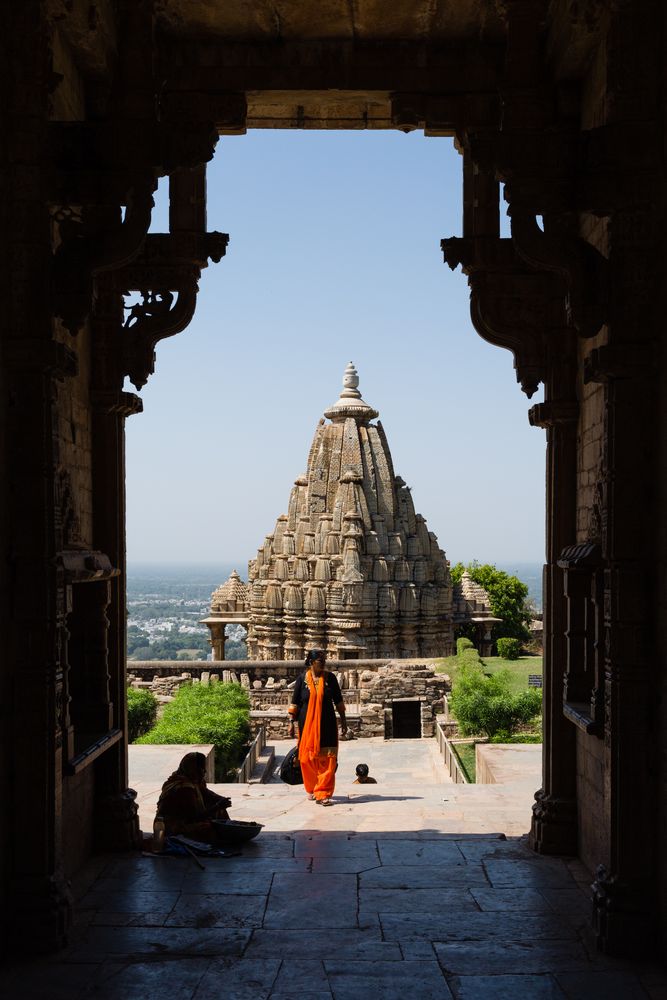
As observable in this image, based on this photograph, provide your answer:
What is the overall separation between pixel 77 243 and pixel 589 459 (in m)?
3.51

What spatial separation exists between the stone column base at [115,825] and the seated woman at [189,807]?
230mm

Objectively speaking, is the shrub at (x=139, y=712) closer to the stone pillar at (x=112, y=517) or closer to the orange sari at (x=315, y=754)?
the orange sari at (x=315, y=754)

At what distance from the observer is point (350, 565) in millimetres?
30594

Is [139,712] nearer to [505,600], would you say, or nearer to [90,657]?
[90,657]

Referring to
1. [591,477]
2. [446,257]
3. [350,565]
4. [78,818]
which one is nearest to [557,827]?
[591,477]

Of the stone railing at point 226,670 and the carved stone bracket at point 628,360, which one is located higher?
the carved stone bracket at point 628,360

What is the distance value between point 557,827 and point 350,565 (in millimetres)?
23297

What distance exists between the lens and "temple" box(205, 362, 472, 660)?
30.7 meters

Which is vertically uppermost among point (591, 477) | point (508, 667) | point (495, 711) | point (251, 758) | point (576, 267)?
point (576, 267)

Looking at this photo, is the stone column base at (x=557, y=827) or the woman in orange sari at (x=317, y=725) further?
the woman in orange sari at (x=317, y=725)

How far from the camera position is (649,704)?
17.4 ft

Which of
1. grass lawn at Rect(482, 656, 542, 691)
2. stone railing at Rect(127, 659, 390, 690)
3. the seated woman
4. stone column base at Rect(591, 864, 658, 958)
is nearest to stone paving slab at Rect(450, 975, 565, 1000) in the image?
stone column base at Rect(591, 864, 658, 958)

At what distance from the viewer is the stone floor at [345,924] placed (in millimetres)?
4902

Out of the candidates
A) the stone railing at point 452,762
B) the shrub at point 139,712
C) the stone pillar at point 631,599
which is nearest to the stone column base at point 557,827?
the stone pillar at point 631,599
